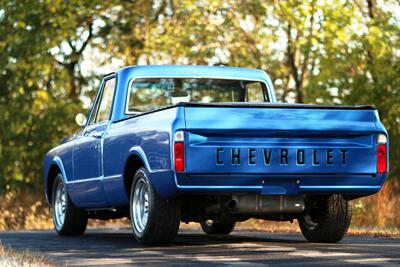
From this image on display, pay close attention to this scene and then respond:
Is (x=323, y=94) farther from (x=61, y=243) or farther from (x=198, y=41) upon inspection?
(x=61, y=243)

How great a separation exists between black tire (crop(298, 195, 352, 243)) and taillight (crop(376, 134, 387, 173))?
2.59 feet

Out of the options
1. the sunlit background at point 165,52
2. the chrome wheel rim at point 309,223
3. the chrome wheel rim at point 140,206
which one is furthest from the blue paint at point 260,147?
the sunlit background at point 165,52

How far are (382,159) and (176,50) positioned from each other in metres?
17.0

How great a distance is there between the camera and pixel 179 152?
1052cm

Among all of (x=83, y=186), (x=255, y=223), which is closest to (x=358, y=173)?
(x=83, y=186)

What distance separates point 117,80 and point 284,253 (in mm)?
3502

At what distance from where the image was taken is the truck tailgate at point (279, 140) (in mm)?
10555

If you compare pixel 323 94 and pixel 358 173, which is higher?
pixel 323 94

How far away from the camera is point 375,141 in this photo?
11.2m

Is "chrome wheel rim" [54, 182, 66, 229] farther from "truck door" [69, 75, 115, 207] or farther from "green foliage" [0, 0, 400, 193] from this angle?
"green foliage" [0, 0, 400, 193]

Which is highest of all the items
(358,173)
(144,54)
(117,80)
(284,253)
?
(144,54)

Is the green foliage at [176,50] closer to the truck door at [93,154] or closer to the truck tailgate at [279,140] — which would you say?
the truck door at [93,154]

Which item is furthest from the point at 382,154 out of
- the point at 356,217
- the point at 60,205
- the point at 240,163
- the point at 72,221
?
the point at 356,217

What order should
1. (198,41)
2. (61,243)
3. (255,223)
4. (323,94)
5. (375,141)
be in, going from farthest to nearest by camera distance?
(198,41)
(323,94)
(255,223)
(61,243)
(375,141)
